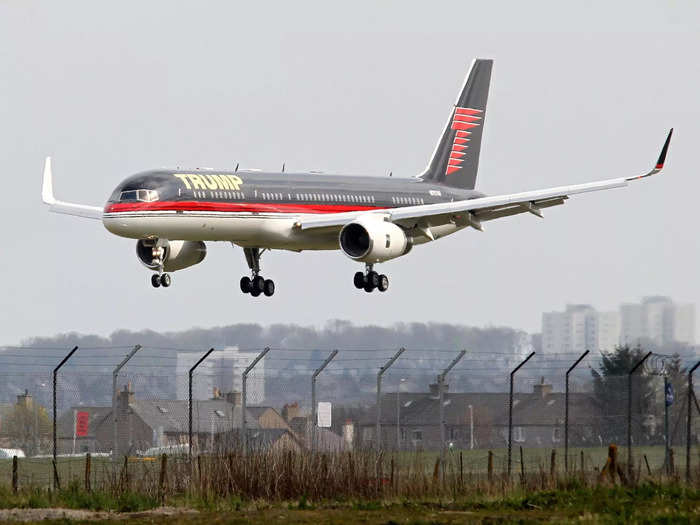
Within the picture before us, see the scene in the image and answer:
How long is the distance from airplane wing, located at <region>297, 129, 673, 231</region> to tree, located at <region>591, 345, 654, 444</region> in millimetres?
7104

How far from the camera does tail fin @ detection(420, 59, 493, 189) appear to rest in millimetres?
68438

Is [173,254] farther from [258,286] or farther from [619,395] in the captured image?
[619,395]

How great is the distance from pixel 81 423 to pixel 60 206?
1381 centimetres

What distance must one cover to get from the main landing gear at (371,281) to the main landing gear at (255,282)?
357 cm

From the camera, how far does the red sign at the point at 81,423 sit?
166ft

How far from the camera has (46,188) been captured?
2500 inches

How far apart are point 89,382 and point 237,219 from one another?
7517mm

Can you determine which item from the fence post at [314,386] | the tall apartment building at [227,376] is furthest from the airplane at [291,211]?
the fence post at [314,386]

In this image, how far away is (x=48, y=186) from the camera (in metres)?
63.7

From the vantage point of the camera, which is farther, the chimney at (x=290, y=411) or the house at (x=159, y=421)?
the house at (x=159, y=421)

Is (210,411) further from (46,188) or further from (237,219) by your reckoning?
(46,188)

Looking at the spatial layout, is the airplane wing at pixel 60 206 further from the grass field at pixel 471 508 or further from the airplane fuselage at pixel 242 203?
the grass field at pixel 471 508

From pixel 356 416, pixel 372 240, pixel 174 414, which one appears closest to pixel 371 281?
pixel 372 240

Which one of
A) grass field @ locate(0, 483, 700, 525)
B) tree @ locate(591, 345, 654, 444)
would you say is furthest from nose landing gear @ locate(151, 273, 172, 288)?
grass field @ locate(0, 483, 700, 525)
